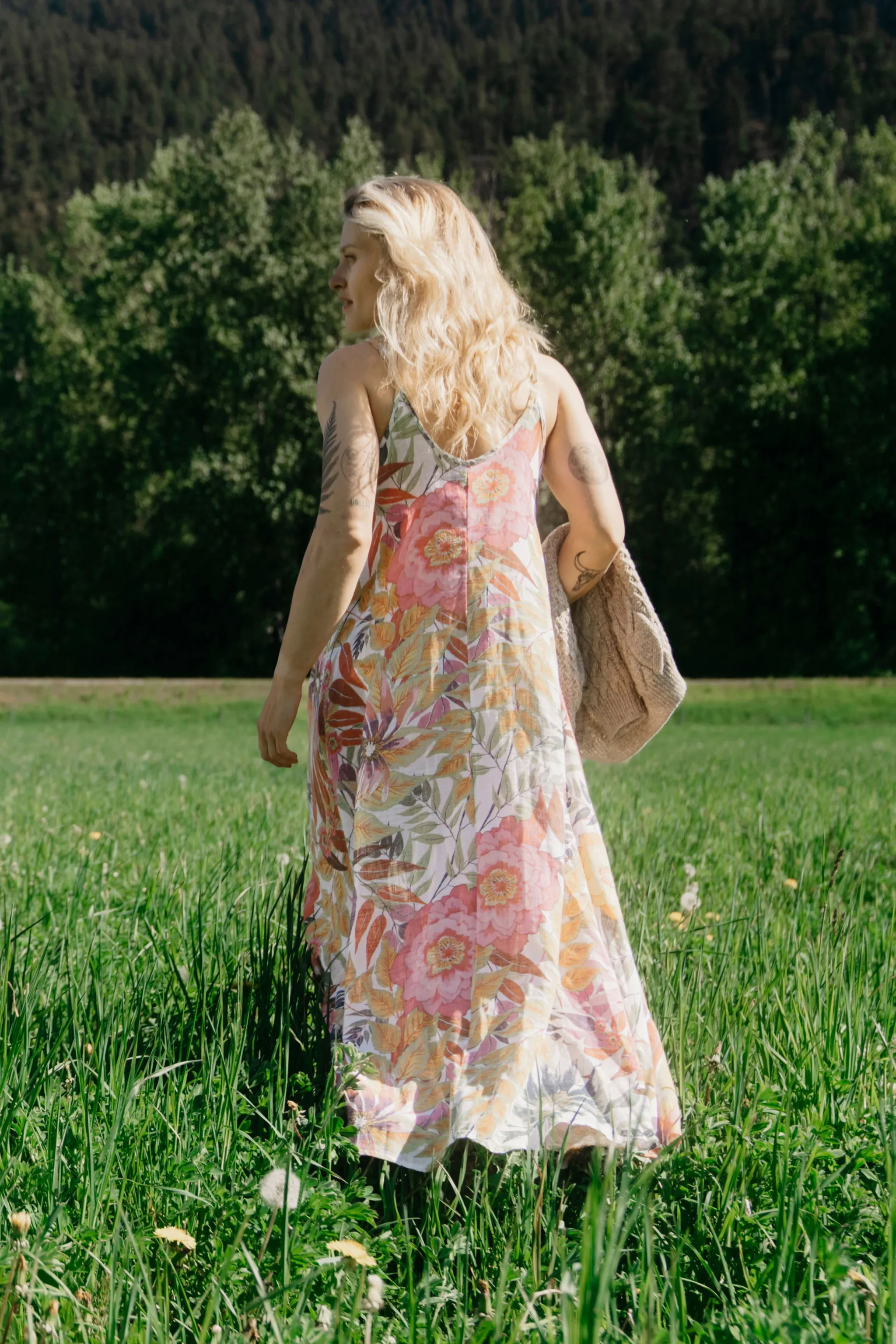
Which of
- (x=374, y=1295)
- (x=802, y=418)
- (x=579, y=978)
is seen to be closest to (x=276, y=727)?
(x=579, y=978)

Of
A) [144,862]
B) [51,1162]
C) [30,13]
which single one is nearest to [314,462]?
[144,862]

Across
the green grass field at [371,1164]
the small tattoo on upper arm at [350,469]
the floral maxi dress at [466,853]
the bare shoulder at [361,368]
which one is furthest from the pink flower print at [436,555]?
the green grass field at [371,1164]

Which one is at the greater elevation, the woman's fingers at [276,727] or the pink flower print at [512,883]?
the woman's fingers at [276,727]

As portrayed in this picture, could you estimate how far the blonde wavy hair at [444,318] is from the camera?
2.20 metres

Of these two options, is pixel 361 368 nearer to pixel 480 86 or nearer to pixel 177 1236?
pixel 177 1236

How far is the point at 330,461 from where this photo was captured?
2.23 m

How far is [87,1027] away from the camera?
89.5 inches

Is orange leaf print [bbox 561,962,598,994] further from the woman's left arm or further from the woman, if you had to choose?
the woman's left arm

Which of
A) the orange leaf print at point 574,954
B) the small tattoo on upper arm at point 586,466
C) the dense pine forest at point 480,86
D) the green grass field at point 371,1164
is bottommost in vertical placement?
the green grass field at point 371,1164

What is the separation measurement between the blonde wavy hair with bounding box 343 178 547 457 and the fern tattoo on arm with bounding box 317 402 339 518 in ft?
0.45

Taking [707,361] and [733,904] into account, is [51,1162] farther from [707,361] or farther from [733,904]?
[707,361]

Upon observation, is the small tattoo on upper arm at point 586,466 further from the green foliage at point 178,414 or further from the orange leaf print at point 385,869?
the green foliage at point 178,414

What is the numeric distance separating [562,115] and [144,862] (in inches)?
3708

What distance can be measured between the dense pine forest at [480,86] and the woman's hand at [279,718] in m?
68.2
